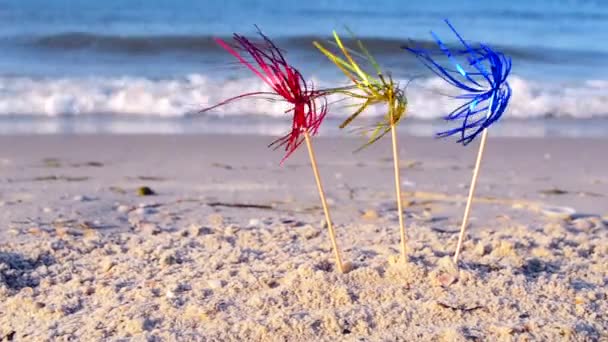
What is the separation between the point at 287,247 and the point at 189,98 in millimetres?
5517

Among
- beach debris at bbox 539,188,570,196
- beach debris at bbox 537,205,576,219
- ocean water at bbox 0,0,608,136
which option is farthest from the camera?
ocean water at bbox 0,0,608,136

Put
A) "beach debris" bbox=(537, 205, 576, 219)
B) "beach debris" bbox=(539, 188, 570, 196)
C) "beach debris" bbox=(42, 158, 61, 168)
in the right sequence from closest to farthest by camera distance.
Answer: "beach debris" bbox=(537, 205, 576, 219) → "beach debris" bbox=(539, 188, 570, 196) → "beach debris" bbox=(42, 158, 61, 168)

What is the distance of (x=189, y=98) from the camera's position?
30.2ft

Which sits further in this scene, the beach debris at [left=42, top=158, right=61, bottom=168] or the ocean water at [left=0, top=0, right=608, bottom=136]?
the ocean water at [left=0, top=0, right=608, bottom=136]

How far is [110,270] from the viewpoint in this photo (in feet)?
11.5

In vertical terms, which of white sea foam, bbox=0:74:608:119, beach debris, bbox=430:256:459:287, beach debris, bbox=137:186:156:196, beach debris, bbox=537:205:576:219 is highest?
white sea foam, bbox=0:74:608:119

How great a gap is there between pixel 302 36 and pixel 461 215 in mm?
10728

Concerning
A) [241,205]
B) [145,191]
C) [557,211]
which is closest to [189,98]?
[145,191]

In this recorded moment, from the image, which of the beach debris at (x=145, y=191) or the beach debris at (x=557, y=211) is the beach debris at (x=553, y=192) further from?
the beach debris at (x=145, y=191)

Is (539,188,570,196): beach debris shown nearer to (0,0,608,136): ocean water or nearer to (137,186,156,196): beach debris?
(0,0,608,136): ocean water

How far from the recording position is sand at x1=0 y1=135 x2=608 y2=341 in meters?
2.98

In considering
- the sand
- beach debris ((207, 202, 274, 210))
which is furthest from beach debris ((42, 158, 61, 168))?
beach debris ((207, 202, 274, 210))

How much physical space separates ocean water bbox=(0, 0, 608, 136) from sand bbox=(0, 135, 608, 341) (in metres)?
0.78

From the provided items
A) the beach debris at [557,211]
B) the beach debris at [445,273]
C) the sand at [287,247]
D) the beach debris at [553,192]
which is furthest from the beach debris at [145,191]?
the beach debris at [445,273]
